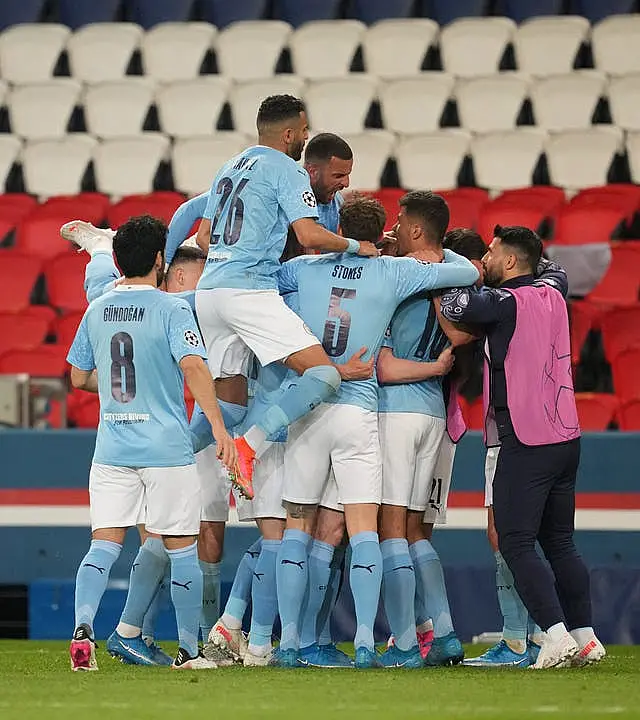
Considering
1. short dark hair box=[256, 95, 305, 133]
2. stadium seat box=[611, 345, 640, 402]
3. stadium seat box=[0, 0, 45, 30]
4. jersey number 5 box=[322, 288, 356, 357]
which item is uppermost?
stadium seat box=[0, 0, 45, 30]

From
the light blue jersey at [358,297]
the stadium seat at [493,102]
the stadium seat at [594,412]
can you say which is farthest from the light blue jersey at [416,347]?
the stadium seat at [493,102]

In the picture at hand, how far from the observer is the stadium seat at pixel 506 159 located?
1181 cm

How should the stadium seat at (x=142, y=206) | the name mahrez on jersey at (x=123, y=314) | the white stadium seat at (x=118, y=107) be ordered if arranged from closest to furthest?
1. the name mahrez on jersey at (x=123, y=314)
2. the stadium seat at (x=142, y=206)
3. the white stadium seat at (x=118, y=107)

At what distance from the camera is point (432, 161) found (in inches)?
466

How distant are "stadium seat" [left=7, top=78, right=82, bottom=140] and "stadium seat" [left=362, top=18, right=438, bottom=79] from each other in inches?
102

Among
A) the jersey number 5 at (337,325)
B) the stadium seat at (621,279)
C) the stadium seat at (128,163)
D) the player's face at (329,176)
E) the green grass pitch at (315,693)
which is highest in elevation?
the stadium seat at (128,163)

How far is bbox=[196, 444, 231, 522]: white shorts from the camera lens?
6703 mm

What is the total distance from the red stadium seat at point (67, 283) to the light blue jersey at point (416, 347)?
15.7 feet

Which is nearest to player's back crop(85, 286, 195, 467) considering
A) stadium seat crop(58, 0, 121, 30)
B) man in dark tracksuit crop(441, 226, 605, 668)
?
man in dark tracksuit crop(441, 226, 605, 668)

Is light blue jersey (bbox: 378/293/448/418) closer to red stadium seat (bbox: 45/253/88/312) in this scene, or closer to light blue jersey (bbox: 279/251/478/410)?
light blue jersey (bbox: 279/251/478/410)

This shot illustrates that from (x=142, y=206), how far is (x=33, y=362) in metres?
1.81

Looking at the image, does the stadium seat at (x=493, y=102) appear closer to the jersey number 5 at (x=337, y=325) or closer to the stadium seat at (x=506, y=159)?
the stadium seat at (x=506, y=159)

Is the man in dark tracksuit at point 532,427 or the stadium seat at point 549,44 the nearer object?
the man in dark tracksuit at point 532,427

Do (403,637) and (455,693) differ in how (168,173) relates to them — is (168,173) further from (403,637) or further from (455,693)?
(455,693)
